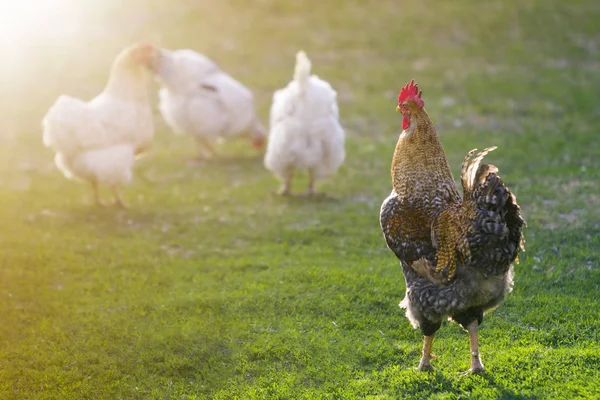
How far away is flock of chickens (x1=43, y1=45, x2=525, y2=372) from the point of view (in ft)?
19.5

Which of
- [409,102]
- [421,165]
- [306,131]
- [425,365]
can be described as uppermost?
[409,102]

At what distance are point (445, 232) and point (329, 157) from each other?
5831 mm

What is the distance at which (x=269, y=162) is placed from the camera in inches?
472

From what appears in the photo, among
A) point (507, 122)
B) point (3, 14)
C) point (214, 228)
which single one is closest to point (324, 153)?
point (214, 228)

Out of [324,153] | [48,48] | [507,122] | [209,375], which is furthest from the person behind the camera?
[48,48]

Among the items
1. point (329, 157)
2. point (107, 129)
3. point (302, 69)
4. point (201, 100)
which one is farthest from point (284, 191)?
point (107, 129)

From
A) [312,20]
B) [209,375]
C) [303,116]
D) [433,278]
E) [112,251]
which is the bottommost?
[209,375]

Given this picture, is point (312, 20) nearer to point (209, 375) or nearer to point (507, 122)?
point (507, 122)

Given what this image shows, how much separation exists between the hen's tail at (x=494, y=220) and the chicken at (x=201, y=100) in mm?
8839

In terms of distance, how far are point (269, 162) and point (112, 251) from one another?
3.20 m

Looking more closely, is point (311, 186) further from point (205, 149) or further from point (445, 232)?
point (445, 232)

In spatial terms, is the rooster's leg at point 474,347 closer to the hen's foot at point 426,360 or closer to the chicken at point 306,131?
the hen's foot at point 426,360

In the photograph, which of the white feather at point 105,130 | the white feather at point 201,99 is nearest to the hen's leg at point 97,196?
the white feather at point 105,130

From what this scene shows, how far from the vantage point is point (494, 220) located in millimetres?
5762
